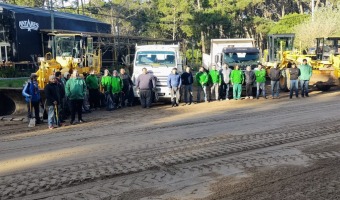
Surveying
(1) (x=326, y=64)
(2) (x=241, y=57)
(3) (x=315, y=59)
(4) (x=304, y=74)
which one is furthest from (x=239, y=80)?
(3) (x=315, y=59)

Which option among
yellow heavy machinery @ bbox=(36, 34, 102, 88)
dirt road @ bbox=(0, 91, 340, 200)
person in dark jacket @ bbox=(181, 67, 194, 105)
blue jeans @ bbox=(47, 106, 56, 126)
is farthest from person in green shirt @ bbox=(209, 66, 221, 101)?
blue jeans @ bbox=(47, 106, 56, 126)

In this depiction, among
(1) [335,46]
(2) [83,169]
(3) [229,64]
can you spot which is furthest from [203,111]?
(1) [335,46]

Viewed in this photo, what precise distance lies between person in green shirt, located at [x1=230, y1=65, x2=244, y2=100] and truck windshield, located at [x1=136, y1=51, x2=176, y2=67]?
102 inches

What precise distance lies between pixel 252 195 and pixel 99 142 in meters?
5.10

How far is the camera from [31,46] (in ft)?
120

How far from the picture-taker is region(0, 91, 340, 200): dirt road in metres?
6.79

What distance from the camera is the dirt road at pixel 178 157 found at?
267 inches

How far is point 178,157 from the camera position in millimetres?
8883

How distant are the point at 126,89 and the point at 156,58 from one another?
1827 mm

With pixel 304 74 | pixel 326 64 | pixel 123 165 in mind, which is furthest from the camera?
pixel 326 64

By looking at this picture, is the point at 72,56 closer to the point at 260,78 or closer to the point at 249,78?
the point at 249,78

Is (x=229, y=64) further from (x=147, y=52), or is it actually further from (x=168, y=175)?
(x=168, y=175)

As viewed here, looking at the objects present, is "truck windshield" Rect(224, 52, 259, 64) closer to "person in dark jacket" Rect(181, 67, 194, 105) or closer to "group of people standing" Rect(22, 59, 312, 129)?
"group of people standing" Rect(22, 59, 312, 129)

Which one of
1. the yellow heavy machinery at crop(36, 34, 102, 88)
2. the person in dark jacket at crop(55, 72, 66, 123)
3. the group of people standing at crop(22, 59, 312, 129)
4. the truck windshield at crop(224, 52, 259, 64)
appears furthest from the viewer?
the yellow heavy machinery at crop(36, 34, 102, 88)
